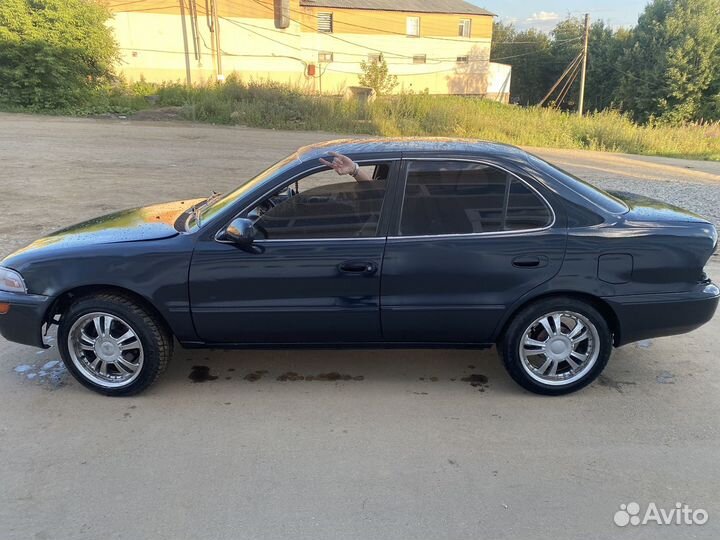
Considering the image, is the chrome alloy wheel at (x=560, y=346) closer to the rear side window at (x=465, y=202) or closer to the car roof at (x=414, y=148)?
the rear side window at (x=465, y=202)

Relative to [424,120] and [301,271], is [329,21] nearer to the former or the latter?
[424,120]

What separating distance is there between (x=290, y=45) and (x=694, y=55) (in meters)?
27.2

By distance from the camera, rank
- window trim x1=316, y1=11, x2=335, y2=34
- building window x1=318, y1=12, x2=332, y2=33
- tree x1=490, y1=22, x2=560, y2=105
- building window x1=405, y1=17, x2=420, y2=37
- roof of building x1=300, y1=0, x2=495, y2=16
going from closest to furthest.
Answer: roof of building x1=300, y1=0, x2=495, y2=16, window trim x1=316, y1=11, x2=335, y2=34, building window x1=318, y1=12, x2=332, y2=33, building window x1=405, y1=17, x2=420, y2=37, tree x1=490, y1=22, x2=560, y2=105

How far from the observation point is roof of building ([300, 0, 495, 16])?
39.8 metres

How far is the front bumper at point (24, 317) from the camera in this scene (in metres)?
3.59

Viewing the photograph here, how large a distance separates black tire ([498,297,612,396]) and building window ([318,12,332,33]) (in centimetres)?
4092

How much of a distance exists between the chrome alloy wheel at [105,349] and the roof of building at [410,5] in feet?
131

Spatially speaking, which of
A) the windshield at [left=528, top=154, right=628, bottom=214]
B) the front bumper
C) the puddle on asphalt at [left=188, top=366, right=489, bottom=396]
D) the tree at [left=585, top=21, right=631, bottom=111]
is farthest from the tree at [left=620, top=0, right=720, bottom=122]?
the front bumper

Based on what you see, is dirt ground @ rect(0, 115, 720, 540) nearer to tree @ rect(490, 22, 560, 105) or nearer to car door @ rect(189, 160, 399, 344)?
car door @ rect(189, 160, 399, 344)

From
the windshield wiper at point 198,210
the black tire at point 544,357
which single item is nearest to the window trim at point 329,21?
the windshield wiper at point 198,210

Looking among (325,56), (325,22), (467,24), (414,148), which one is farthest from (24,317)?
(467,24)

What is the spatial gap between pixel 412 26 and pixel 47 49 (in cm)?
2710

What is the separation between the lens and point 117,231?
12.6ft

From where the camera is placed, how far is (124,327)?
11.9 feet
